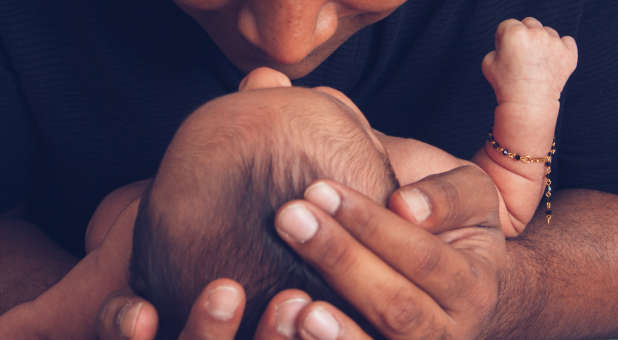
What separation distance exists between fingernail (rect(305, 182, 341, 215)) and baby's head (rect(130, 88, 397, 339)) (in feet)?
0.18

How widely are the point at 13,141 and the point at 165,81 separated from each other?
0.42m

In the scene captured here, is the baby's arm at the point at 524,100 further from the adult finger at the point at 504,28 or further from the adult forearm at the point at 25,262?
the adult forearm at the point at 25,262

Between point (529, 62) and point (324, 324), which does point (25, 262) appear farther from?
point (529, 62)

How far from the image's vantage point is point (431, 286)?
→ 67 cm

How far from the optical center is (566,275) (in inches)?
44.6

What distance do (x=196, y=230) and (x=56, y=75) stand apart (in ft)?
2.55

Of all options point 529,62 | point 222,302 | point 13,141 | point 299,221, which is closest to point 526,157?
point 529,62

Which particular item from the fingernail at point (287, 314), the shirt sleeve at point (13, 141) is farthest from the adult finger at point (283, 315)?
the shirt sleeve at point (13, 141)

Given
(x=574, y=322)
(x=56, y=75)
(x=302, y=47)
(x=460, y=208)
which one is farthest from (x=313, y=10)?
(x=574, y=322)

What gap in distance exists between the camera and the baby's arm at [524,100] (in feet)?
3.55

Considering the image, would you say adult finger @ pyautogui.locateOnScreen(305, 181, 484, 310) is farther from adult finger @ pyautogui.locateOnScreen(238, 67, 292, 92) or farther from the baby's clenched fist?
the baby's clenched fist

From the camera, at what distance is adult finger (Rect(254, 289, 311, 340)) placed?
1.92ft

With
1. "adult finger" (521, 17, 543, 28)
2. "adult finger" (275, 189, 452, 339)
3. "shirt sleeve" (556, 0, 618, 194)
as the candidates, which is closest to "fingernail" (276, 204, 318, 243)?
"adult finger" (275, 189, 452, 339)

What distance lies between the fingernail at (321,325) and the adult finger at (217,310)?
9cm
